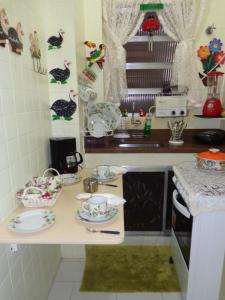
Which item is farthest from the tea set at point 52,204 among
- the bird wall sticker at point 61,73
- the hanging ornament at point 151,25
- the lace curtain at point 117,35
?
the hanging ornament at point 151,25

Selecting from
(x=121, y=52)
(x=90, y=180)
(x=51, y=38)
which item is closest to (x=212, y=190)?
(x=90, y=180)

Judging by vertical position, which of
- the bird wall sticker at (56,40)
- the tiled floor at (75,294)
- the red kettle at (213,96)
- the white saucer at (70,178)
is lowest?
the tiled floor at (75,294)

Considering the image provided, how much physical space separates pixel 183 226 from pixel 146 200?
0.65m

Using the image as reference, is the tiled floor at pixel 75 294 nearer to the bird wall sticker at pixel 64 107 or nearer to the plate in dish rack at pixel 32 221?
the plate in dish rack at pixel 32 221

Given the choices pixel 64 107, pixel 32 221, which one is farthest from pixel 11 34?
pixel 32 221

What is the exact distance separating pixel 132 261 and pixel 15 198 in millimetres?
1253

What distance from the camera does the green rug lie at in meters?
1.72

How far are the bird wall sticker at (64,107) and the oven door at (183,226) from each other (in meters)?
0.99

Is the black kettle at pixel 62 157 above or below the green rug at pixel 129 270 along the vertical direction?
above

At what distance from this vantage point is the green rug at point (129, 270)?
1.72 meters

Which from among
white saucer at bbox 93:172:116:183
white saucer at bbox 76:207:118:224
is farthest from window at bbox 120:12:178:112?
white saucer at bbox 76:207:118:224

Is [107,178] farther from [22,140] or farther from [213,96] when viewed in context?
[213,96]

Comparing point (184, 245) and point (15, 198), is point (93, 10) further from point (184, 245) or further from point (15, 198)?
point (184, 245)

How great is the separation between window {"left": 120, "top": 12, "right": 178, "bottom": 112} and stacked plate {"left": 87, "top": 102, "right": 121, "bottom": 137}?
1.87ft
